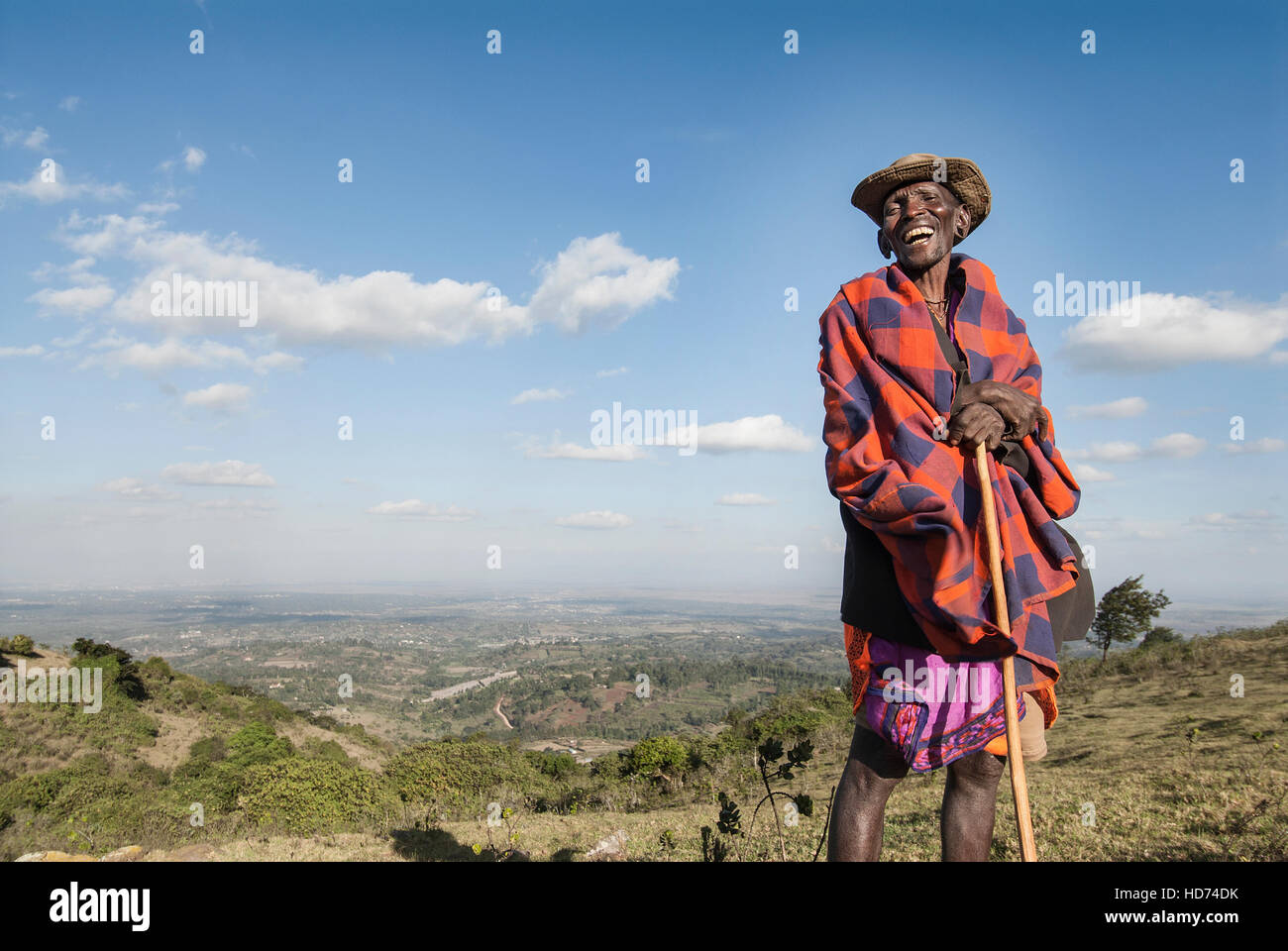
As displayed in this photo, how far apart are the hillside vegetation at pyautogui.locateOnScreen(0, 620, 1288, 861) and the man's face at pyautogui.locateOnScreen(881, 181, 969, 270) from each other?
93.2 inches

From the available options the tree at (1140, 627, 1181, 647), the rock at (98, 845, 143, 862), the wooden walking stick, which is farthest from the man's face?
the tree at (1140, 627, 1181, 647)

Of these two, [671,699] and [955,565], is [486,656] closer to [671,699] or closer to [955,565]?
[671,699]

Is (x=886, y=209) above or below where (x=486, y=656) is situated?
above

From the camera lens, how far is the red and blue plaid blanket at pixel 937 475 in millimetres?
1642

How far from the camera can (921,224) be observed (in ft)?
6.82

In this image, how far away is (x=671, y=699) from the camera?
2058 inches

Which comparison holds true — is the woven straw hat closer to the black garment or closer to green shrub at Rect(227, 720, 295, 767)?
the black garment

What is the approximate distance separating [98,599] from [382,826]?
495ft

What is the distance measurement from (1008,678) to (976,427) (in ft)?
2.08

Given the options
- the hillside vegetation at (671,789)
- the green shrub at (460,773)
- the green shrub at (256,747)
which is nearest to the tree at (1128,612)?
the hillside vegetation at (671,789)

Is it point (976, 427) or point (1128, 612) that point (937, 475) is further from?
point (1128, 612)

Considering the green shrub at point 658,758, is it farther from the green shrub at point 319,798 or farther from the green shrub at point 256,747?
the green shrub at point 256,747

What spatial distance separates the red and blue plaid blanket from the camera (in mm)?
1642
